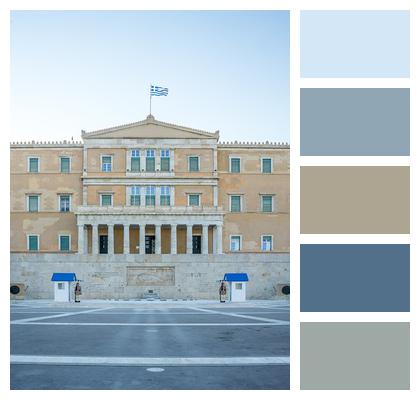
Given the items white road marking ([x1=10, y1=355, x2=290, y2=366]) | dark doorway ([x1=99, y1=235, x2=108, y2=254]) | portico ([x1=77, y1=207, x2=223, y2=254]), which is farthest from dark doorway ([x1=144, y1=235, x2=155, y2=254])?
white road marking ([x1=10, y1=355, x2=290, y2=366])

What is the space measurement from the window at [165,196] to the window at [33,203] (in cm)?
A: 1080

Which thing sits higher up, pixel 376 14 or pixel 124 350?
pixel 376 14

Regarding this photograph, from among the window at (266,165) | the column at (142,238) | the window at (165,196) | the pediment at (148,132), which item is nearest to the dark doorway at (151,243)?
the column at (142,238)

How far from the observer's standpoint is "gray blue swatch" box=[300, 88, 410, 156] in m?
7.90

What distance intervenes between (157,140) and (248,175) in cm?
857

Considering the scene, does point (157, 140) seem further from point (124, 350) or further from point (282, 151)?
point (124, 350)

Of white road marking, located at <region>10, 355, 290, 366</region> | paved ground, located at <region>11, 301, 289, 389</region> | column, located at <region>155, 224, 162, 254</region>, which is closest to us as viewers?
paved ground, located at <region>11, 301, 289, 389</region>

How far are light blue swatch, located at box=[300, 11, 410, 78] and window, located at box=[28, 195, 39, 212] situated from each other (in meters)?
43.7

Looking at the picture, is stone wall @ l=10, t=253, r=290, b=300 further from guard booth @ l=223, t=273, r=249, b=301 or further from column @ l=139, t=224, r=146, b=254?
column @ l=139, t=224, r=146, b=254

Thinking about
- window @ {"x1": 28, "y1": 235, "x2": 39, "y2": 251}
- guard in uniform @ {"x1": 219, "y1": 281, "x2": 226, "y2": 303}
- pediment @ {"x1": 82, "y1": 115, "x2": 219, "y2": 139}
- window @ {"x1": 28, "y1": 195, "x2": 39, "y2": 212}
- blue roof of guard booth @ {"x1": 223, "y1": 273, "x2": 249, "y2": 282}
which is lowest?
guard in uniform @ {"x1": 219, "y1": 281, "x2": 226, "y2": 303}
